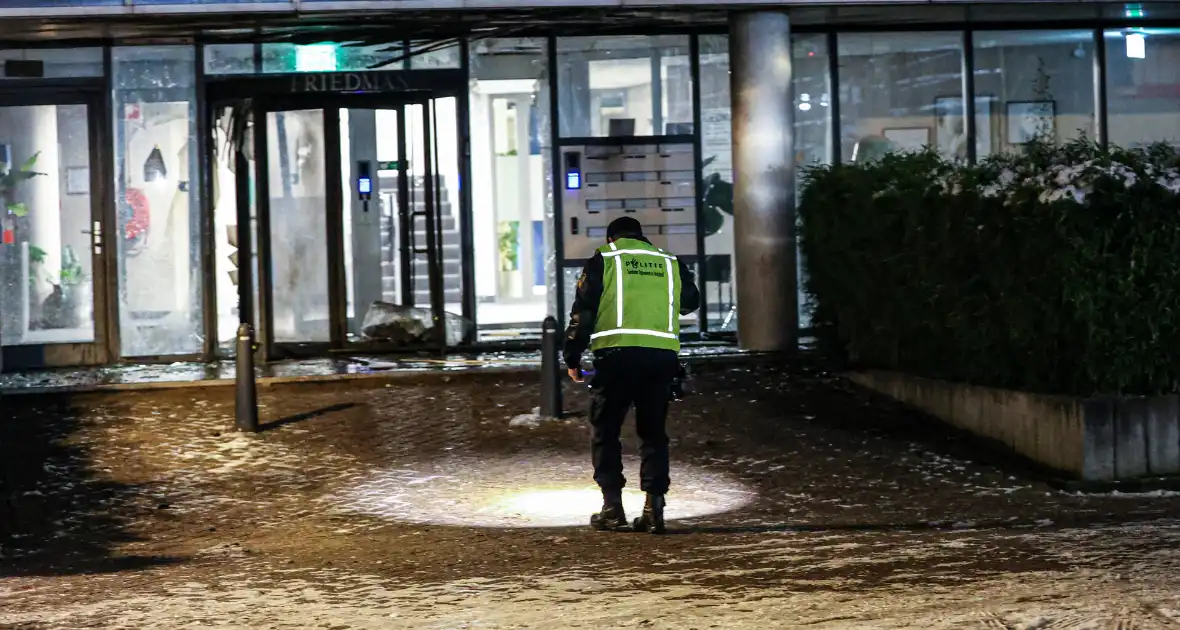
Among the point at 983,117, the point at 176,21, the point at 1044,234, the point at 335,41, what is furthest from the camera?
the point at 983,117

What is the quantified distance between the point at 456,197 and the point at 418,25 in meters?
2.07

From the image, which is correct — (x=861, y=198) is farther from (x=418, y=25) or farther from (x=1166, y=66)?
(x=1166, y=66)

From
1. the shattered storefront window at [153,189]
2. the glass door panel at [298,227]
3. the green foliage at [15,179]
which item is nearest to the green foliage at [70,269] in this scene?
the shattered storefront window at [153,189]

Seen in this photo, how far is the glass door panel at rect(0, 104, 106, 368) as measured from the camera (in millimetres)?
17016

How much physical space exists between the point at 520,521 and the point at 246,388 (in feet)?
13.2

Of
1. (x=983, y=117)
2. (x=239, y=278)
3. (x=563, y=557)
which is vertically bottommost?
(x=563, y=557)

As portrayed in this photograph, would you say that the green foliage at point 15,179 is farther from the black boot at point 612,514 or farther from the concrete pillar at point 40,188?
the black boot at point 612,514

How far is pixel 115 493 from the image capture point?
1130 cm

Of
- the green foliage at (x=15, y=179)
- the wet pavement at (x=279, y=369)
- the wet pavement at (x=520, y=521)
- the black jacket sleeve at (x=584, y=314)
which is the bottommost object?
the wet pavement at (x=520, y=521)

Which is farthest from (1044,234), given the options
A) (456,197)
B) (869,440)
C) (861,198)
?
(456,197)

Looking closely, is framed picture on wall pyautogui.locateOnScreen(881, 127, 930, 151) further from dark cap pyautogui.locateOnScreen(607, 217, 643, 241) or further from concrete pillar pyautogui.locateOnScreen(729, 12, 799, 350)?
dark cap pyautogui.locateOnScreen(607, 217, 643, 241)

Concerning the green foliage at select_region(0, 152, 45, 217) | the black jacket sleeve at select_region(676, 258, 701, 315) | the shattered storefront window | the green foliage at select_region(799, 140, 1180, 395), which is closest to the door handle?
the shattered storefront window

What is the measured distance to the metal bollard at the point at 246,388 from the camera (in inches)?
516

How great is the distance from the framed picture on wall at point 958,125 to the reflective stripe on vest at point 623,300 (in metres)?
9.55
